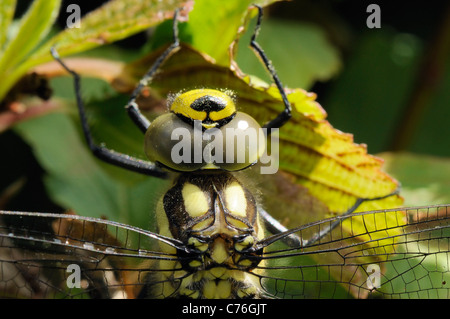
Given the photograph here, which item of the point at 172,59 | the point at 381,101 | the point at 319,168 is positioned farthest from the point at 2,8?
the point at 381,101

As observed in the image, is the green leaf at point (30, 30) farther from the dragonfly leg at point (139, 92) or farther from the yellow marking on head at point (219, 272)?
the yellow marking on head at point (219, 272)

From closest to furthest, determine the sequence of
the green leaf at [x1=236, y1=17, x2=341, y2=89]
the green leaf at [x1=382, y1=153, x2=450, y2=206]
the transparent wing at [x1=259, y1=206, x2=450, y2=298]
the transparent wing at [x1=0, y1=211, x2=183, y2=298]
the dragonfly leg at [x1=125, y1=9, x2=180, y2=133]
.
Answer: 1. the transparent wing at [x1=0, y1=211, x2=183, y2=298]
2. the transparent wing at [x1=259, y1=206, x2=450, y2=298]
3. the dragonfly leg at [x1=125, y1=9, x2=180, y2=133]
4. the green leaf at [x1=382, y1=153, x2=450, y2=206]
5. the green leaf at [x1=236, y1=17, x2=341, y2=89]

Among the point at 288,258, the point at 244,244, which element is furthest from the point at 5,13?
the point at 288,258

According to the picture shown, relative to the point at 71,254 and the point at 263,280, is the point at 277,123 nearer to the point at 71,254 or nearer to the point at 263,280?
the point at 263,280

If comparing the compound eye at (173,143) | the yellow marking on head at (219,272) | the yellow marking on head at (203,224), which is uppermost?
the compound eye at (173,143)

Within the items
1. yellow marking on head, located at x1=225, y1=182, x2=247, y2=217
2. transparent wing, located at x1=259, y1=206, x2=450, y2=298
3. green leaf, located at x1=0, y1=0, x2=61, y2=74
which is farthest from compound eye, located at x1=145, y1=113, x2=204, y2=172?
green leaf, located at x1=0, y1=0, x2=61, y2=74

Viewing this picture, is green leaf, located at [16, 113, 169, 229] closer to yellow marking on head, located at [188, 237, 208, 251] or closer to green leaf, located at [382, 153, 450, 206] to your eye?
yellow marking on head, located at [188, 237, 208, 251]

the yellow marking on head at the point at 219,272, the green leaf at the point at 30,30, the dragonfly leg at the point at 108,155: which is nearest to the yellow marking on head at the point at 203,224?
the yellow marking on head at the point at 219,272
